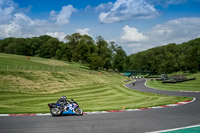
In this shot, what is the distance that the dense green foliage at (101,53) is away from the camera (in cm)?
12119

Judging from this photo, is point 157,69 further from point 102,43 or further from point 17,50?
point 17,50

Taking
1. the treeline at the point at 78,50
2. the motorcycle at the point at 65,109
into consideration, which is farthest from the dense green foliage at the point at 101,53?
the motorcycle at the point at 65,109

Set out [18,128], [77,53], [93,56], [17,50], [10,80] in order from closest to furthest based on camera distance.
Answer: [18,128], [10,80], [93,56], [77,53], [17,50]

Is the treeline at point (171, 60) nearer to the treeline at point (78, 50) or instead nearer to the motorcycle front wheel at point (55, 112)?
the treeline at point (78, 50)

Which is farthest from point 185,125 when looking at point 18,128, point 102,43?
point 102,43

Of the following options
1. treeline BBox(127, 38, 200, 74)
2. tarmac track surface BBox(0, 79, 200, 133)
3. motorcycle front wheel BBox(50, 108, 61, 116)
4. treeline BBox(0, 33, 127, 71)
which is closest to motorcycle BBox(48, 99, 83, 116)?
motorcycle front wheel BBox(50, 108, 61, 116)

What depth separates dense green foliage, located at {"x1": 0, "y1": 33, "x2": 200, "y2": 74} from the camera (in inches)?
4771

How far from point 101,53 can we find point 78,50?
56.4 feet

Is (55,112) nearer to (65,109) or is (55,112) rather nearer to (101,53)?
(65,109)

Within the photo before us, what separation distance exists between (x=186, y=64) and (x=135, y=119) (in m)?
129

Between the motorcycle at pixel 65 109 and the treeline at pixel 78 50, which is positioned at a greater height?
the treeline at pixel 78 50

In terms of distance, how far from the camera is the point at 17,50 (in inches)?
6009

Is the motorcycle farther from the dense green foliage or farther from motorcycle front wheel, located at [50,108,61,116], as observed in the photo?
the dense green foliage

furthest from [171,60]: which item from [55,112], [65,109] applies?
[55,112]
